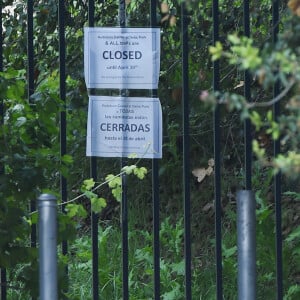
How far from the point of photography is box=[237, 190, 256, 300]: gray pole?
128 inches

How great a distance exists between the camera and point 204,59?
5305 millimetres

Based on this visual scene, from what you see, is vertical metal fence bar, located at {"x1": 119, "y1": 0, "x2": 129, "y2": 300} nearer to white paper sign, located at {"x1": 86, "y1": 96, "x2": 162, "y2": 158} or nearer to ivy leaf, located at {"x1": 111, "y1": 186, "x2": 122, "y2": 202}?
white paper sign, located at {"x1": 86, "y1": 96, "x2": 162, "y2": 158}

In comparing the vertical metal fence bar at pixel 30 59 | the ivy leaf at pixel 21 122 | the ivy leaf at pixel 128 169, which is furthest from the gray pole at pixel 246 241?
the vertical metal fence bar at pixel 30 59

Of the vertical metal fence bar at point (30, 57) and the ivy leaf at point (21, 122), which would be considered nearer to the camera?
the ivy leaf at point (21, 122)

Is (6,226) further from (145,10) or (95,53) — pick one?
(145,10)

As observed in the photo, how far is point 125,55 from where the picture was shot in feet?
13.1

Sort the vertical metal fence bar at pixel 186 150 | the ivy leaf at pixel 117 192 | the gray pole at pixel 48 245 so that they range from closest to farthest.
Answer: the gray pole at pixel 48 245 → the ivy leaf at pixel 117 192 → the vertical metal fence bar at pixel 186 150

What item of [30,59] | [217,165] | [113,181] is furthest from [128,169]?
[30,59]

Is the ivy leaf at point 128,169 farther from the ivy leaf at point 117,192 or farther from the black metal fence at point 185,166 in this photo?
the black metal fence at point 185,166

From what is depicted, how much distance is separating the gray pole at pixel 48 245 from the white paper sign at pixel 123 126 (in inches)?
33.1

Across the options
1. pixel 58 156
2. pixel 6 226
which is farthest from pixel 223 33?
pixel 6 226

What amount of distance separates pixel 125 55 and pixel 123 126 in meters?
0.29

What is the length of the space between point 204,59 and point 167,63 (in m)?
0.21

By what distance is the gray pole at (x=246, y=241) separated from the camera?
325 centimetres
